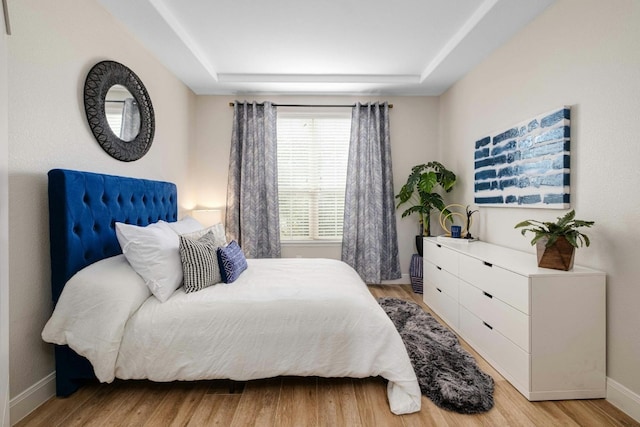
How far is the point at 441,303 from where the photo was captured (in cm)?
282

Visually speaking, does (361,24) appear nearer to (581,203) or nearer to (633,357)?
(581,203)

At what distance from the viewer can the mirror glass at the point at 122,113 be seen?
2.17 meters

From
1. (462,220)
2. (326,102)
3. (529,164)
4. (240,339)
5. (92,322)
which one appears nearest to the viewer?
(92,322)

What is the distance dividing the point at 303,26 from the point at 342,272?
204 cm

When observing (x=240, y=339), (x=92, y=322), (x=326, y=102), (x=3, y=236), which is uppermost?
(x=326, y=102)

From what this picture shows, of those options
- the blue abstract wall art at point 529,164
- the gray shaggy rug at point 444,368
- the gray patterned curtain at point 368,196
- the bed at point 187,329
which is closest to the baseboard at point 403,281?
the gray patterned curtain at point 368,196

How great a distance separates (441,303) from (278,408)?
1.83m

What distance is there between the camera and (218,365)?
1651 millimetres

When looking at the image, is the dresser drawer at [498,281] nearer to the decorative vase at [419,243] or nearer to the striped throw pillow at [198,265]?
the decorative vase at [419,243]

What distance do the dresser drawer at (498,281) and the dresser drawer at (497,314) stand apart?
4 cm

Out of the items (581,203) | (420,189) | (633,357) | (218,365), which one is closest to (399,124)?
(420,189)

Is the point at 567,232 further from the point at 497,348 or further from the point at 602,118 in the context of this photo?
the point at 497,348

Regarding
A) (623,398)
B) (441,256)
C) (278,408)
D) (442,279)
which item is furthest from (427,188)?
(278,408)

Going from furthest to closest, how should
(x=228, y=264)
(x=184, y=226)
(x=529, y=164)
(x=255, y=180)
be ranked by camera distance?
(x=255, y=180)
(x=184, y=226)
(x=529, y=164)
(x=228, y=264)
